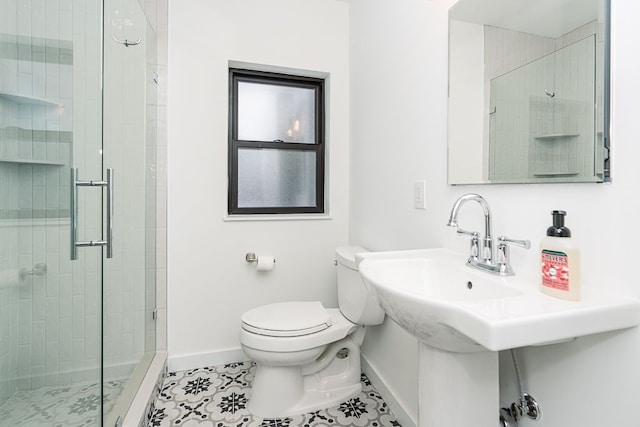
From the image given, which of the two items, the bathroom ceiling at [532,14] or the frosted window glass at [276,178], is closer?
the bathroom ceiling at [532,14]

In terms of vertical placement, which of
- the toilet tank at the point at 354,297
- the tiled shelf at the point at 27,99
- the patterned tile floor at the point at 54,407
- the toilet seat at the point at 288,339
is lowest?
the patterned tile floor at the point at 54,407

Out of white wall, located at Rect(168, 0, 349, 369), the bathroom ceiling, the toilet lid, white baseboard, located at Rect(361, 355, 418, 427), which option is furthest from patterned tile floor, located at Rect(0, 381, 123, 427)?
the bathroom ceiling

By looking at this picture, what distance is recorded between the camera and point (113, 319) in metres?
1.39

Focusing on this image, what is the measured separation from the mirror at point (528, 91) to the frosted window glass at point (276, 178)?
47.5 inches

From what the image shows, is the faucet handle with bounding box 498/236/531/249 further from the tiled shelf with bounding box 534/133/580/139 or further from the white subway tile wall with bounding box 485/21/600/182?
the tiled shelf with bounding box 534/133/580/139

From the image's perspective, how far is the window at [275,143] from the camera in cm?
213

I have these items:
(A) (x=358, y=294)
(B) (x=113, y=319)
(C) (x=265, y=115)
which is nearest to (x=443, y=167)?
(A) (x=358, y=294)

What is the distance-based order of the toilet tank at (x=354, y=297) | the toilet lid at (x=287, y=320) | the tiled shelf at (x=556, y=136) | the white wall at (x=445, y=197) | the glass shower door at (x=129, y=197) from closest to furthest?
1. the white wall at (x=445, y=197)
2. the tiled shelf at (x=556, y=136)
3. the glass shower door at (x=129, y=197)
4. the toilet lid at (x=287, y=320)
5. the toilet tank at (x=354, y=297)

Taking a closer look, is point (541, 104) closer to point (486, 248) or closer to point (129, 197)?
point (486, 248)

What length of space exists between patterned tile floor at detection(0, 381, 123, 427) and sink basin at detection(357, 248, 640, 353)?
1119mm

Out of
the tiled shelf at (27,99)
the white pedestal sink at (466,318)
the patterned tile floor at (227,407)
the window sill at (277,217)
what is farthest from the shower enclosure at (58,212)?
the white pedestal sink at (466,318)

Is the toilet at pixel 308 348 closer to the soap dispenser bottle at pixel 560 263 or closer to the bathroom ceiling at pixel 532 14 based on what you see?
the soap dispenser bottle at pixel 560 263

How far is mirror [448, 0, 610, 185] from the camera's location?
2.46 ft

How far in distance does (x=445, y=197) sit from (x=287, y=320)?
89 cm
